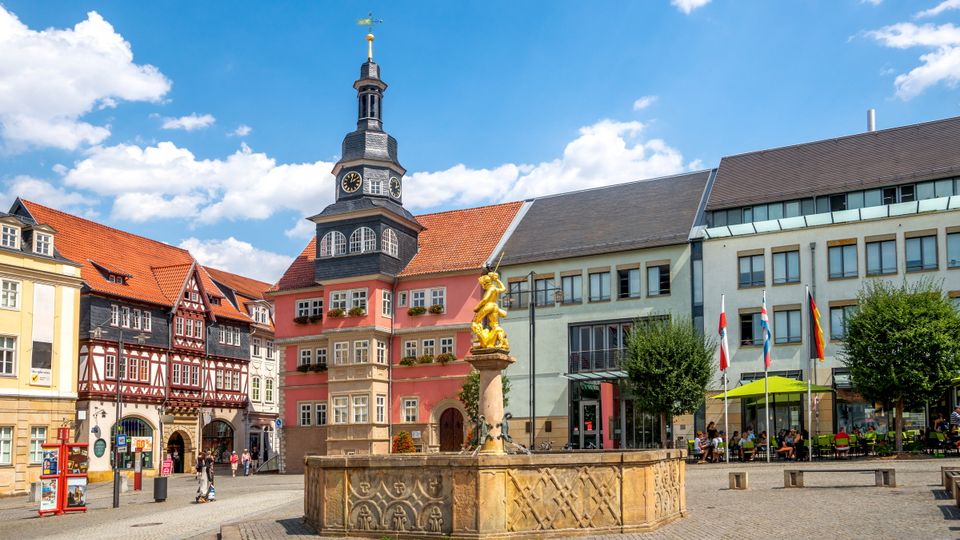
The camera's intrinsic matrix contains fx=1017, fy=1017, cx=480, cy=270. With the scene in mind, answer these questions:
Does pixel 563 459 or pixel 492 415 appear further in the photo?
pixel 492 415

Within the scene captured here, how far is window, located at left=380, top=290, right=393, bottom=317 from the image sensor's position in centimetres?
5291

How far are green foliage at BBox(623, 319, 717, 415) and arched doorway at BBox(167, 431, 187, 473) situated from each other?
30.2 metres

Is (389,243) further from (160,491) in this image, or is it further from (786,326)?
(160,491)

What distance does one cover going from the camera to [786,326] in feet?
141

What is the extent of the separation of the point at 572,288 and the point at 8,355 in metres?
25.2

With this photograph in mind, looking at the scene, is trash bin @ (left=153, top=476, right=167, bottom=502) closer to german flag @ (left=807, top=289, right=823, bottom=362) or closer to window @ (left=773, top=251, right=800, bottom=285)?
german flag @ (left=807, top=289, right=823, bottom=362)

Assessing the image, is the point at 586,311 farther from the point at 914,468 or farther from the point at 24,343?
the point at 24,343

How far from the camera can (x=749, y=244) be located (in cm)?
4419

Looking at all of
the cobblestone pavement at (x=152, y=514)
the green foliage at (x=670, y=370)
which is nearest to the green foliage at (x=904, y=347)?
the green foliage at (x=670, y=370)

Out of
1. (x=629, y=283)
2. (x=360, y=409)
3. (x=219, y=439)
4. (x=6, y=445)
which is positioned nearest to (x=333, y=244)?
(x=360, y=409)

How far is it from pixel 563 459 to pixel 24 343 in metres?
34.1

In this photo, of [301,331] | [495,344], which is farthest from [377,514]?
[301,331]

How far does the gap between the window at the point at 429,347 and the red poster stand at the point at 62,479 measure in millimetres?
22613

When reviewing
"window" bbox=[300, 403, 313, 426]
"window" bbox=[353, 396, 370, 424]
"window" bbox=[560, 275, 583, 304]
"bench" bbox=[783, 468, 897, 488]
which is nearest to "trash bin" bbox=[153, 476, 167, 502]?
"window" bbox=[353, 396, 370, 424]
